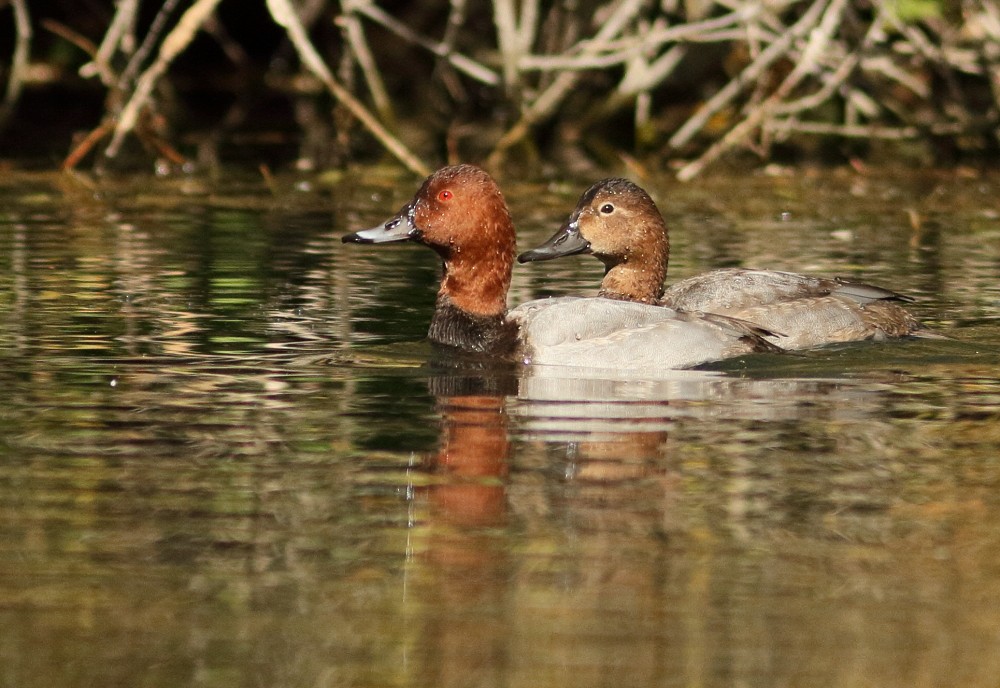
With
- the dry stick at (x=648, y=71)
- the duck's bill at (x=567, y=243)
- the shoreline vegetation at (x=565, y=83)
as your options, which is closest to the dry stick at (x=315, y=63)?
the shoreline vegetation at (x=565, y=83)

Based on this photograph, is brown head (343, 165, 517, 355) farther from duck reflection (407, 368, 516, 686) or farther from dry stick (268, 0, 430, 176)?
dry stick (268, 0, 430, 176)

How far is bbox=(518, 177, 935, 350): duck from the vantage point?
28.4 feet

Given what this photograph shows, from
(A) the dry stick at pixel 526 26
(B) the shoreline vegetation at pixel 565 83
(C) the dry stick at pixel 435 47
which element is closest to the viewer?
(B) the shoreline vegetation at pixel 565 83

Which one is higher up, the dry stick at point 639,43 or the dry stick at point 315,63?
the dry stick at point 639,43

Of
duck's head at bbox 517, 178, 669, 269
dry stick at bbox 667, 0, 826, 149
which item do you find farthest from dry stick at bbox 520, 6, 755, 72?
duck's head at bbox 517, 178, 669, 269

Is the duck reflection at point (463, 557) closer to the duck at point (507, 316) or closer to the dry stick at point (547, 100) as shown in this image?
the duck at point (507, 316)

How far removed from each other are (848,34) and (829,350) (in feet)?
27.7

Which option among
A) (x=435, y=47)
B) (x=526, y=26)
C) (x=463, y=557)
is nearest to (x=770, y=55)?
(x=526, y=26)

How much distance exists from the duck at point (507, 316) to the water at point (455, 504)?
0.18m

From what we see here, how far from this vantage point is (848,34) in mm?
16375

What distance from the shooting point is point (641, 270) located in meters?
9.36

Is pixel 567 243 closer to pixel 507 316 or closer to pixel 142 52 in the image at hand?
pixel 507 316

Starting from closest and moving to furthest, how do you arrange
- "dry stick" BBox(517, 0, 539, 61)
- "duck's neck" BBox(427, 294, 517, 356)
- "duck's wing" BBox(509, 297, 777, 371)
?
"duck's wing" BBox(509, 297, 777, 371), "duck's neck" BBox(427, 294, 517, 356), "dry stick" BBox(517, 0, 539, 61)

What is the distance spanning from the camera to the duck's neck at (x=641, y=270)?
929cm
